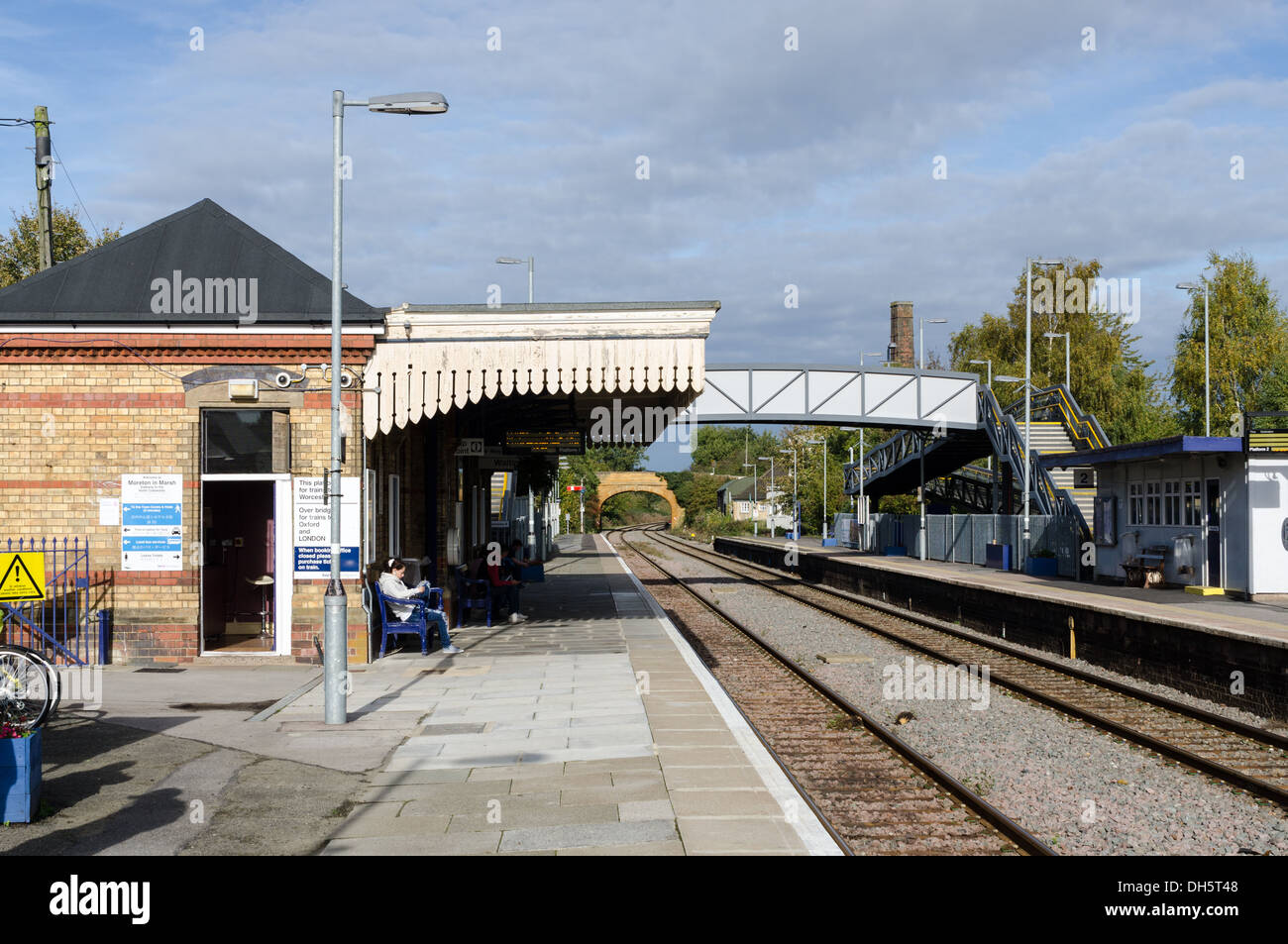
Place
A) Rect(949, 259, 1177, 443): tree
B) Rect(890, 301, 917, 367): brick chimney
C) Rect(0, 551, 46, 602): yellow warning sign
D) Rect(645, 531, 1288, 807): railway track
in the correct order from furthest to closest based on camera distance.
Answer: Rect(890, 301, 917, 367): brick chimney
Rect(949, 259, 1177, 443): tree
Rect(645, 531, 1288, 807): railway track
Rect(0, 551, 46, 602): yellow warning sign

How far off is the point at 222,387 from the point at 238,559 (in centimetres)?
415

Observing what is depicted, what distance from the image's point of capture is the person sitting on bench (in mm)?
14445

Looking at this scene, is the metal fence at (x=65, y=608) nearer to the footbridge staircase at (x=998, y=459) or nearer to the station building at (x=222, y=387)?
the station building at (x=222, y=387)

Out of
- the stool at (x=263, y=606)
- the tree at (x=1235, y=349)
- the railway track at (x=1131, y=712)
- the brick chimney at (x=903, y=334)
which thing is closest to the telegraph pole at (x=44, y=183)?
the stool at (x=263, y=606)

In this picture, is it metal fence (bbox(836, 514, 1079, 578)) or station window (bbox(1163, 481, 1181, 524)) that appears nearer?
station window (bbox(1163, 481, 1181, 524))

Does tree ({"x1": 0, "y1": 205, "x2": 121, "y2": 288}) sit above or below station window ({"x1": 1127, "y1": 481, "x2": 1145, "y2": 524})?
above

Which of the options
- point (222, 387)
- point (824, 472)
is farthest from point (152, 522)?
point (824, 472)

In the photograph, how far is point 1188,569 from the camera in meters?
22.2

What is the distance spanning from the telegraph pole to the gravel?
14.7 metres

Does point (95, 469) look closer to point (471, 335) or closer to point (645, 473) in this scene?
point (471, 335)

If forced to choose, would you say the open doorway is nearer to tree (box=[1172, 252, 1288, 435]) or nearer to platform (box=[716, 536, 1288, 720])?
platform (box=[716, 536, 1288, 720])

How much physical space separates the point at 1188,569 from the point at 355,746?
61.4ft

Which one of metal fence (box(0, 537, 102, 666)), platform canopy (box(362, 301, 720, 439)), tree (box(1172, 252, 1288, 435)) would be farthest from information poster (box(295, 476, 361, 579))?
tree (box(1172, 252, 1288, 435))
